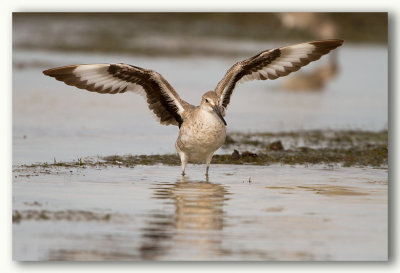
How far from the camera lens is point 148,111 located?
52.4ft

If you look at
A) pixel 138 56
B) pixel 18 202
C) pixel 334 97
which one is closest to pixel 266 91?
pixel 334 97

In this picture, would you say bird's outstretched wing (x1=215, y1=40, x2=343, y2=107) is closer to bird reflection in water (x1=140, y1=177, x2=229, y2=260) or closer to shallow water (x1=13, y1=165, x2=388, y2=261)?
shallow water (x1=13, y1=165, x2=388, y2=261)

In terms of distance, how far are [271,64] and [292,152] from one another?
1993 mm

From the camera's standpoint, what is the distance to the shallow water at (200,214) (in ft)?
23.4

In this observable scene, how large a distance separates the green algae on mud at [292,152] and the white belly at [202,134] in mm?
1238

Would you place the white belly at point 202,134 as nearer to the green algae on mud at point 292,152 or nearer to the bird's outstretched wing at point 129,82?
the bird's outstretched wing at point 129,82

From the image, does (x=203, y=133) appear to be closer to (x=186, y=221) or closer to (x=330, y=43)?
(x=330, y=43)

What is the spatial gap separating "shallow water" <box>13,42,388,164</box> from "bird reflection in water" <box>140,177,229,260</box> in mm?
2386

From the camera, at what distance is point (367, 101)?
17.7 m

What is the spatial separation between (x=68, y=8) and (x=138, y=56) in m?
12.9

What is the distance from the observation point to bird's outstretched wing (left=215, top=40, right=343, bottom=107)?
34.8 ft

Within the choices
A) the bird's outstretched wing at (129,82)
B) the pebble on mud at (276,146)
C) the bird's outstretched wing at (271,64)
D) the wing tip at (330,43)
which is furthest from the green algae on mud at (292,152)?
the wing tip at (330,43)

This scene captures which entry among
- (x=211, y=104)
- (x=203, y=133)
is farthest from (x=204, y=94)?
(x=203, y=133)

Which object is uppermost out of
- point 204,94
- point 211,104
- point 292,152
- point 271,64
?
point 271,64
